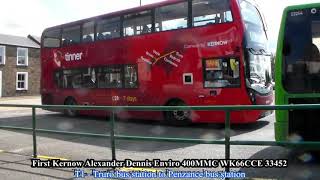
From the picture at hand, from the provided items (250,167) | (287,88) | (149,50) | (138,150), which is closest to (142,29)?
(149,50)

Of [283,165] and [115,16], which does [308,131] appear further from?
[115,16]

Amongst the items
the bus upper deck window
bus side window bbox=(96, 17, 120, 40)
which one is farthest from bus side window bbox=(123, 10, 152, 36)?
the bus upper deck window

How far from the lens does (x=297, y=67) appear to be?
7551 mm

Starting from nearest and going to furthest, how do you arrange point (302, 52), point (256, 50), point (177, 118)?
point (302, 52), point (256, 50), point (177, 118)

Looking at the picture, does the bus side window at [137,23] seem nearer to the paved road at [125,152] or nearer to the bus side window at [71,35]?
the bus side window at [71,35]

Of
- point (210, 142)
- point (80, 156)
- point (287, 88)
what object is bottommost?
point (80, 156)

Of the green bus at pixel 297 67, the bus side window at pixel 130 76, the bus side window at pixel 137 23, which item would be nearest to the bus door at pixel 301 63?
the green bus at pixel 297 67

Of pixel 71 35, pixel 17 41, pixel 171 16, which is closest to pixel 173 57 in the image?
pixel 171 16

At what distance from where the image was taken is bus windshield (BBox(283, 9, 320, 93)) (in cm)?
739

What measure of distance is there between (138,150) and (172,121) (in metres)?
3.82

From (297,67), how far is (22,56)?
121 ft

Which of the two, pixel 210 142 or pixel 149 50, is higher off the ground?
pixel 149 50

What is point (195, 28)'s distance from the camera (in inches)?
514

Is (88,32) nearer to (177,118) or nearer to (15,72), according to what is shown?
(177,118)
